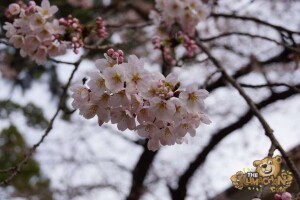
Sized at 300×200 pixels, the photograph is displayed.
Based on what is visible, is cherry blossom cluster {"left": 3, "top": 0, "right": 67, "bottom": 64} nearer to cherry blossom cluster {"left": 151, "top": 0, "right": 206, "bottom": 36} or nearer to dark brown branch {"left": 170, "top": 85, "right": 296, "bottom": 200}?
cherry blossom cluster {"left": 151, "top": 0, "right": 206, "bottom": 36}

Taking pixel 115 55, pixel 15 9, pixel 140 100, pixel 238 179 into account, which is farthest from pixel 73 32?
pixel 238 179

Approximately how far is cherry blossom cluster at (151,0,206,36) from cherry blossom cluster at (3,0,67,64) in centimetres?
88

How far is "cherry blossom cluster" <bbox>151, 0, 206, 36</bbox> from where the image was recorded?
2.80 meters

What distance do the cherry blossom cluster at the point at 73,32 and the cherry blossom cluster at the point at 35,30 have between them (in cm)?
3

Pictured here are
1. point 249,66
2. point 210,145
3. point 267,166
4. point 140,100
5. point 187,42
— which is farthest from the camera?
point 249,66

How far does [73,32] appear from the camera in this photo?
2289mm

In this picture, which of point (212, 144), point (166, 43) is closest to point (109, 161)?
point (212, 144)

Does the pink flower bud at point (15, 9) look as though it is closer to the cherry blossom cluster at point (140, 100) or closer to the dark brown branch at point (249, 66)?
the cherry blossom cluster at point (140, 100)

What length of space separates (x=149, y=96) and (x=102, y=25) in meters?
1.15

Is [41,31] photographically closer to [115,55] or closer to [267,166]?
[115,55]

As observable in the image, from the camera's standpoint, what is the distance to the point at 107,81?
1.46 m

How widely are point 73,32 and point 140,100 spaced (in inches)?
37.7

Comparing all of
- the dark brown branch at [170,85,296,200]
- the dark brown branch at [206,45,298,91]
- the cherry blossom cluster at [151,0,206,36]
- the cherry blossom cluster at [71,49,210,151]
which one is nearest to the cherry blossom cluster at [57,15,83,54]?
the cherry blossom cluster at [71,49,210,151]

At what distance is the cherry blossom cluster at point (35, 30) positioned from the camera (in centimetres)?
212
